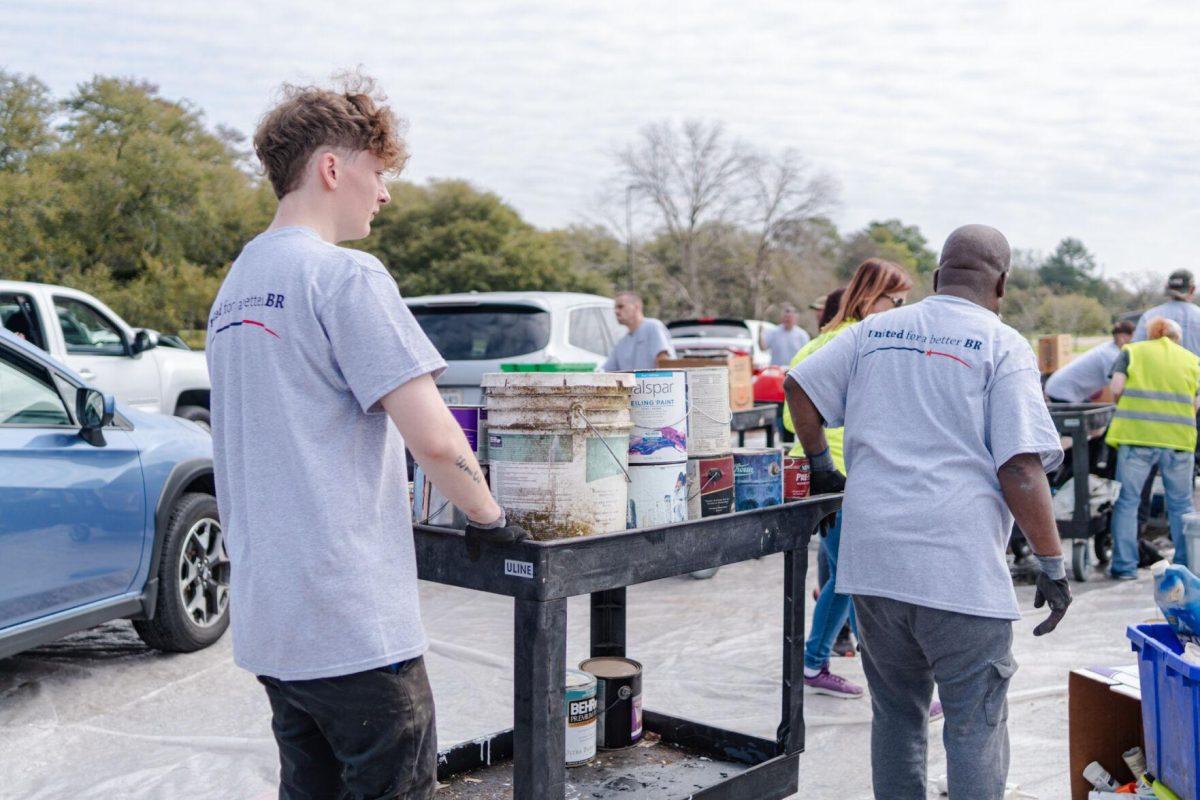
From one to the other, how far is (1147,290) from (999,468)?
5917cm

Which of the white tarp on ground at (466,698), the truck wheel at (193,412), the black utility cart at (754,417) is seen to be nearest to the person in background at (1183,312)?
the black utility cart at (754,417)

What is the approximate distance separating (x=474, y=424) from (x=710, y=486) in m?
0.70

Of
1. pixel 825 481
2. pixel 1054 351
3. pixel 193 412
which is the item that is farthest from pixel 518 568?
pixel 1054 351

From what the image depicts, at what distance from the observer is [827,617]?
4.94 metres

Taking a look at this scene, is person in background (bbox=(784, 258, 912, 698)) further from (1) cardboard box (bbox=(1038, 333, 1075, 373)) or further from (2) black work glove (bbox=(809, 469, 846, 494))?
(1) cardboard box (bbox=(1038, 333, 1075, 373))

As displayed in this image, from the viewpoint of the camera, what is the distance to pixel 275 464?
217 cm

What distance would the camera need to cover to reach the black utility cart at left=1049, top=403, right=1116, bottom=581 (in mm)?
7254

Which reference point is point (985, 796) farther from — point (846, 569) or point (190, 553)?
point (190, 553)

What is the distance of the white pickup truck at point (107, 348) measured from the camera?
961cm

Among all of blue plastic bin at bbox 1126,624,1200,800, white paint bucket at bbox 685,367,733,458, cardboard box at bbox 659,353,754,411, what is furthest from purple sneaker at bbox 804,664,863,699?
cardboard box at bbox 659,353,754,411

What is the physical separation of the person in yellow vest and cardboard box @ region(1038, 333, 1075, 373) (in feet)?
13.1

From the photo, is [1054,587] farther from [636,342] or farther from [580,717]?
[636,342]

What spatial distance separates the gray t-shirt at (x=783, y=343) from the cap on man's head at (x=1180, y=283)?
5.56m

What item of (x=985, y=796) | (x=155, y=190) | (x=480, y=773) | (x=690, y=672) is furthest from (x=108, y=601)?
(x=155, y=190)
